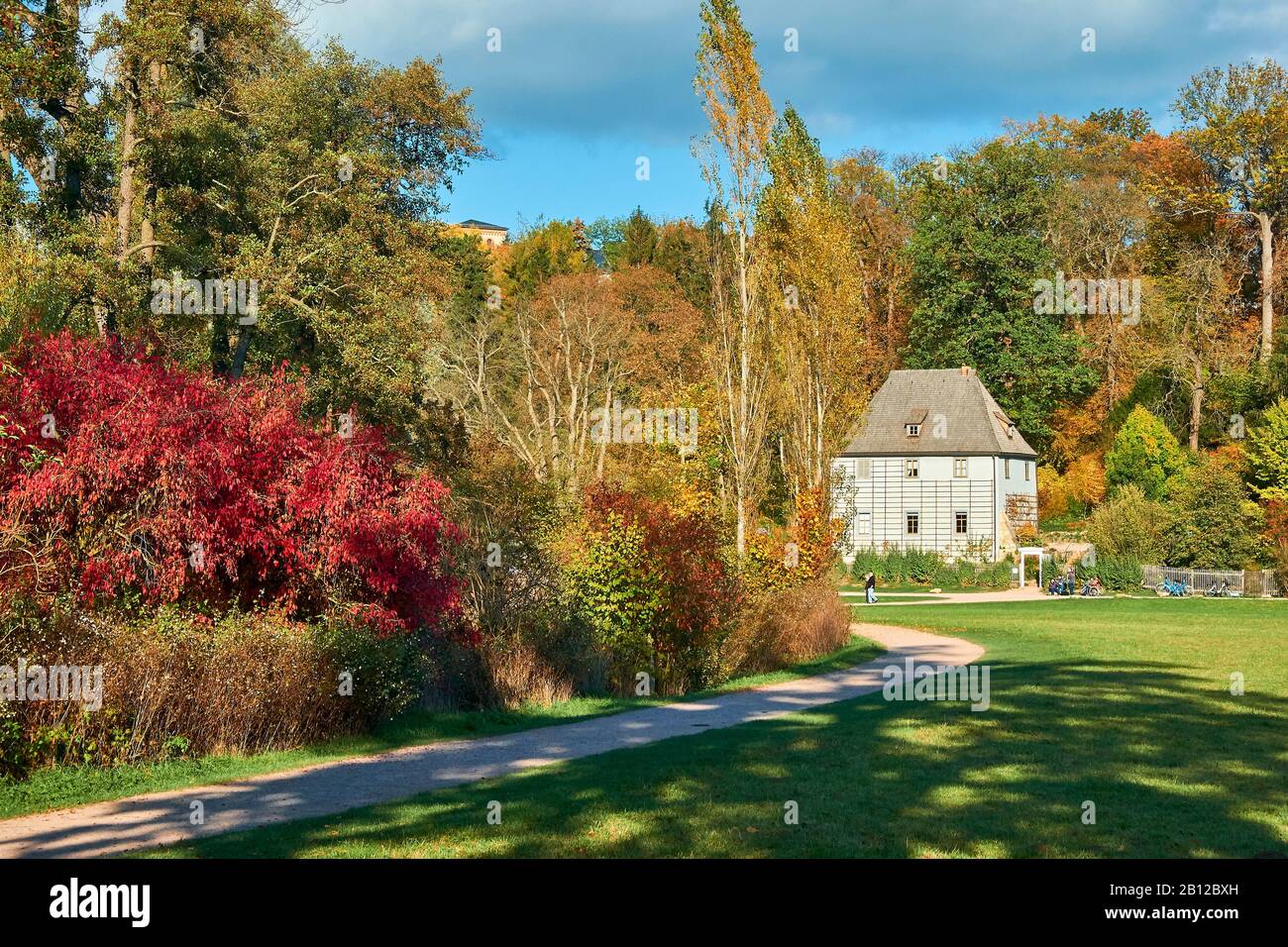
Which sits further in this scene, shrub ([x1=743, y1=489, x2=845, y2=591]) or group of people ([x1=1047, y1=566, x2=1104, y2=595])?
group of people ([x1=1047, y1=566, x2=1104, y2=595])

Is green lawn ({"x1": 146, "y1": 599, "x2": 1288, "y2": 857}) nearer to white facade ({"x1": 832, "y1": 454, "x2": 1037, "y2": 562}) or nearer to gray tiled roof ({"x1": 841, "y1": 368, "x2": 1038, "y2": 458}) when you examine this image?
white facade ({"x1": 832, "y1": 454, "x2": 1037, "y2": 562})

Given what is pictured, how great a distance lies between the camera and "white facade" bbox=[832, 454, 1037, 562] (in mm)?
59906

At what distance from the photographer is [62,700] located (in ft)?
37.7

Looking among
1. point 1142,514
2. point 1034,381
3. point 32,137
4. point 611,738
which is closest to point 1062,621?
point 1142,514

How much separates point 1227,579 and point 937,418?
17.8 metres

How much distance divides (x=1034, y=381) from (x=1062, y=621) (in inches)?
1270

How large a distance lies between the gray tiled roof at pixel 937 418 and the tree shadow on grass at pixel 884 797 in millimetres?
47229

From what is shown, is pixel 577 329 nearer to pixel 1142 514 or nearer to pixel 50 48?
pixel 1142 514

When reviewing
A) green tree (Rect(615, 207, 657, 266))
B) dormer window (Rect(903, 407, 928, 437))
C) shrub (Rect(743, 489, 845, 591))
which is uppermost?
green tree (Rect(615, 207, 657, 266))

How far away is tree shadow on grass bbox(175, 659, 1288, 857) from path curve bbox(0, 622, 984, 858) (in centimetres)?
53

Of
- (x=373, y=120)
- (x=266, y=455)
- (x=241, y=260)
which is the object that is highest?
(x=373, y=120)

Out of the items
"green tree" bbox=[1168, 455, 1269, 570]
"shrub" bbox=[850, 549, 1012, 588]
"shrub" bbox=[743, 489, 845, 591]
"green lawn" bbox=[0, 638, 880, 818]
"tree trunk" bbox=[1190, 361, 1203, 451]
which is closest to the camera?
"green lawn" bbox=[0, 638, 880, 818]

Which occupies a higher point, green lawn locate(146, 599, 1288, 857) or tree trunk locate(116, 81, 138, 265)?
tree trunk locate(116, 81, 138, 265)

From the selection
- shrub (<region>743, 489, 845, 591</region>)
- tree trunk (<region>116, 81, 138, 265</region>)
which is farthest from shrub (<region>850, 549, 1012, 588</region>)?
tree trunk (<region>116, 81, 138, 265</region>)
